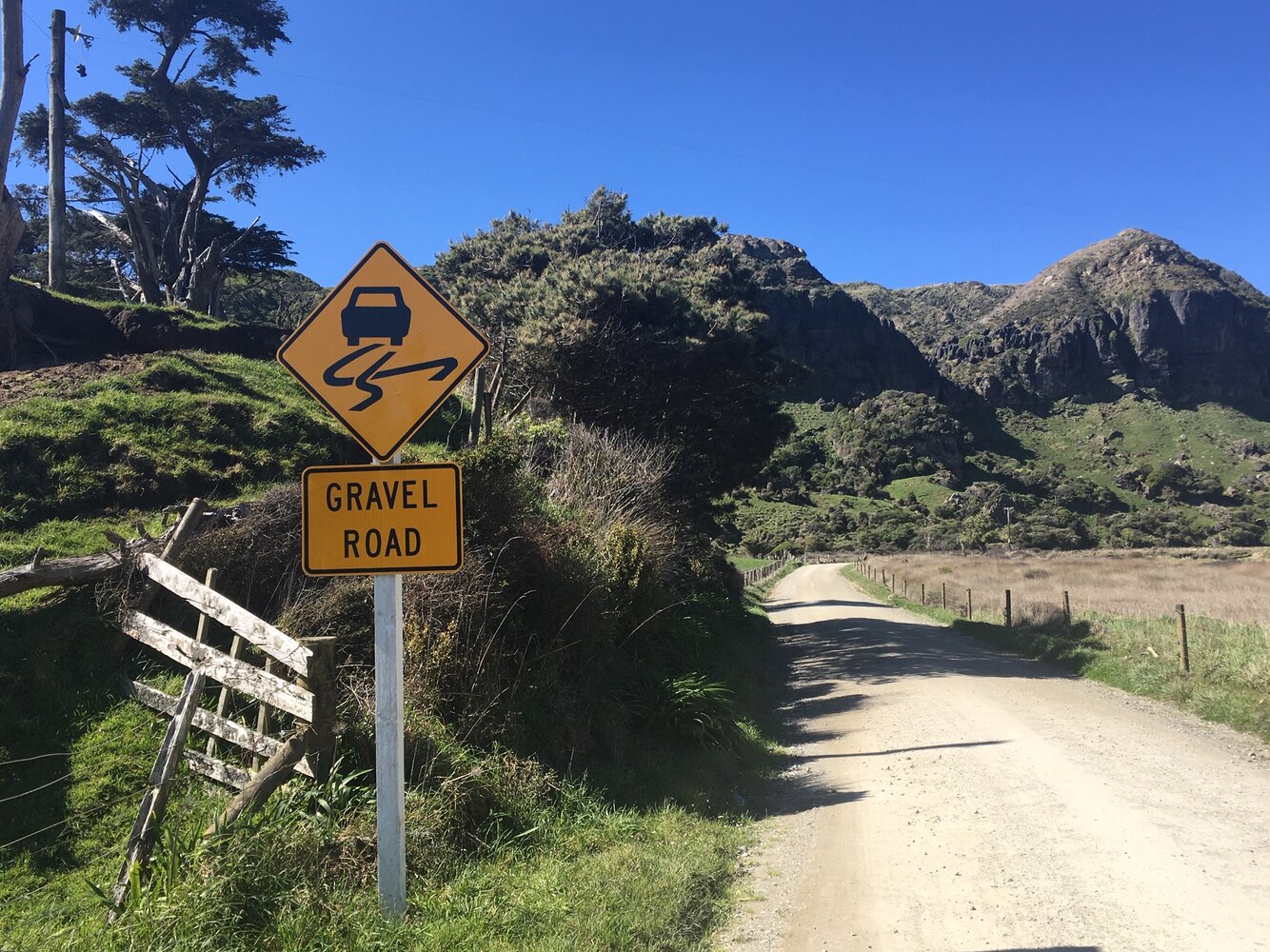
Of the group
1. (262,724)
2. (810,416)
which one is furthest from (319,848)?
(810,416)

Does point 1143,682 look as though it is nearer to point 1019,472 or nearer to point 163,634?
point 163,634

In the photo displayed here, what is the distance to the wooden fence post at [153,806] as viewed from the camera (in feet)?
13.1

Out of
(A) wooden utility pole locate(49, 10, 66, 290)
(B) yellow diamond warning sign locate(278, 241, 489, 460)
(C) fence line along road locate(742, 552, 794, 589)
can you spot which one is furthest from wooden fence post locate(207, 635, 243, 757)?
(C) fence line along road locate(742, 552, 794, 589)

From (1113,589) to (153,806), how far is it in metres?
26.0

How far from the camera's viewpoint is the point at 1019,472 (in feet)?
323

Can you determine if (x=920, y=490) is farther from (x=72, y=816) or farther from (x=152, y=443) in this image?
(x=72, y=816)

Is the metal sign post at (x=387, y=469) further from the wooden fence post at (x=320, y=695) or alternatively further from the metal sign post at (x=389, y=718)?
the wooden fence post at (x=320, y=695)

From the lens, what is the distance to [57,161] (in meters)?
22.4

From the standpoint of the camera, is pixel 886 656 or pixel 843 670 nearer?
pixel 843 670

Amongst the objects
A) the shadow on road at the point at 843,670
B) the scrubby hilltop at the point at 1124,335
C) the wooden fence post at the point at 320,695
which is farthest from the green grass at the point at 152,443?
the scrubby hilltop at the point at 1124,335

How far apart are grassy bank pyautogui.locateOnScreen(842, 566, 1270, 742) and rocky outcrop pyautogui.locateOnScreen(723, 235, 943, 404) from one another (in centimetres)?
11438

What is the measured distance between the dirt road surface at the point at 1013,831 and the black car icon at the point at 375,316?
3756 mm

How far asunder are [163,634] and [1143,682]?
12.8 meters

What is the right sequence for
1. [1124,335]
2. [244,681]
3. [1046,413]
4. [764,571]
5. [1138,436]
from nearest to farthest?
[244,681], [764,571], [1138,436], [1046,413], [1124,335]
